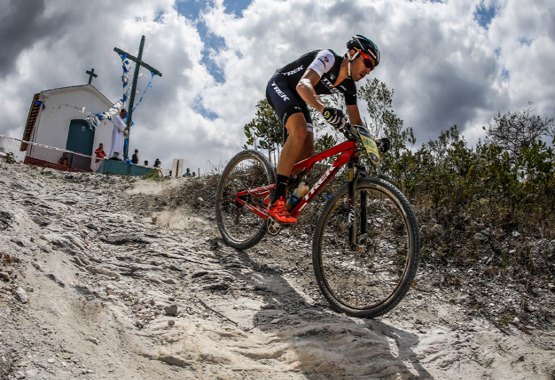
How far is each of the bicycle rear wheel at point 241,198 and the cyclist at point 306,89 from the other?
685mm

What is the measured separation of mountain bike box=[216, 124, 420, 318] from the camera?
3705 millimetres

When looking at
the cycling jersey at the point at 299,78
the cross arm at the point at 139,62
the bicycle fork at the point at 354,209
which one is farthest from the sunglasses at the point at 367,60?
the cross arm at the point at 139,62

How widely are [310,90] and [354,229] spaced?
54.6 inches

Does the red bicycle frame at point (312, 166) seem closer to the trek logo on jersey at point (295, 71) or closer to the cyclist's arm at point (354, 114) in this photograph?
the cyclist's arm at point (354, 114)

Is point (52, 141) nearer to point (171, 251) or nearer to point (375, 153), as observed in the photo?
point (171, 251)

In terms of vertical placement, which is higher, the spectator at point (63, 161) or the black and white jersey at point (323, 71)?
the spectator at point (63, 161)

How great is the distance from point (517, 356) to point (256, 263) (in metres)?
2.70

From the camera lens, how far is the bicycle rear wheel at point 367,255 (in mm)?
3580

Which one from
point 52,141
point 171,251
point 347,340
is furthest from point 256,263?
point 52,141

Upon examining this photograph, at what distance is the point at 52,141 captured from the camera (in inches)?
947

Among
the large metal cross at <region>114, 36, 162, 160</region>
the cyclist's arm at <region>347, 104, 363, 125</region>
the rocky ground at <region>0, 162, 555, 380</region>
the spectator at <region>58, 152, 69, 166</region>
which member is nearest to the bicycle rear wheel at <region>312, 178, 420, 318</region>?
the rocky ground at <region>0, 162, 555, 380</region>

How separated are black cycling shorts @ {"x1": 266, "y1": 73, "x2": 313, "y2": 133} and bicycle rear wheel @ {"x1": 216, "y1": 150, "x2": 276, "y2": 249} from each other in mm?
782

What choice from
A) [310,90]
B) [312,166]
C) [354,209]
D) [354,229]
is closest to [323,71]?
[310,90]

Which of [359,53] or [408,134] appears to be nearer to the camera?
[359,53]
